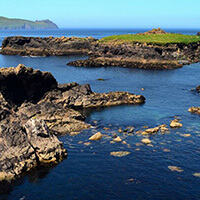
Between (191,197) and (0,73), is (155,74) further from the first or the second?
(191,197)

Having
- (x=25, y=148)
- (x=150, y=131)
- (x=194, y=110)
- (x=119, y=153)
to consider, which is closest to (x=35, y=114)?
(x=25, y=148)

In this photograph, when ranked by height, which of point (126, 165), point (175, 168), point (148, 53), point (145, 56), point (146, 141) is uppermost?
point (148, 53)

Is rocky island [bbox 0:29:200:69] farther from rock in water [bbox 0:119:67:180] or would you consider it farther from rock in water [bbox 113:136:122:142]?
rock in water [bbox 0:119:67:180]

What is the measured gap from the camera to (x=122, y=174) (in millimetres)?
43406

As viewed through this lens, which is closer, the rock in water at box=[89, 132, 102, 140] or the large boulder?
the rock in water at box=[89, 132, 102, 140]

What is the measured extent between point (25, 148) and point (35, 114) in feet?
60.4

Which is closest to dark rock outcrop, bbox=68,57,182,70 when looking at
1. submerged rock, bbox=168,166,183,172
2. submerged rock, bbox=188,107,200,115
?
submerged rock, bbox=188,107,200,115

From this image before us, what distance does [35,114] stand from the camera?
64.2m

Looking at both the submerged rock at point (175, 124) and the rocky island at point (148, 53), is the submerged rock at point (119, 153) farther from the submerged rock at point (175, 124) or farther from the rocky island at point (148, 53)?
the rocky island at point (148, 53)

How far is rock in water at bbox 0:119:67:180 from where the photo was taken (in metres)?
43.7

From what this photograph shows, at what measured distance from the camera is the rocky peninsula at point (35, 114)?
150ft

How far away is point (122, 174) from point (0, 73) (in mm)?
36908

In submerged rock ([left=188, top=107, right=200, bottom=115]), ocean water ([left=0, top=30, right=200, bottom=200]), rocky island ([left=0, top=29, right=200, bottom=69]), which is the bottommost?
ocean water ([left=0, top=30, right=200, bottom=200])

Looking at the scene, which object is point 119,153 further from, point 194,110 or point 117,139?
point 194,110
